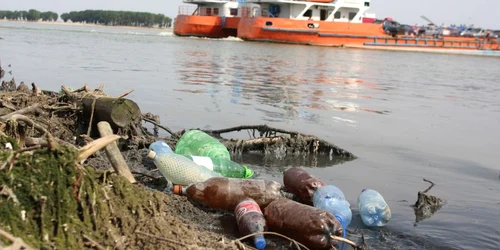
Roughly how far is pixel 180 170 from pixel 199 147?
3.90 feet

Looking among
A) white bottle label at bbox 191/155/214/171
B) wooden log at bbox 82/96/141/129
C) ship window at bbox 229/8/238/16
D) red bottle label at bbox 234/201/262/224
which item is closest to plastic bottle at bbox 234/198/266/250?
red bottle label at bbox 234/201/262/224

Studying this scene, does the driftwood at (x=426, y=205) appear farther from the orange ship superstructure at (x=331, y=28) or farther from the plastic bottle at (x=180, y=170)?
the orange ship superstructure at (x=331, y=28)

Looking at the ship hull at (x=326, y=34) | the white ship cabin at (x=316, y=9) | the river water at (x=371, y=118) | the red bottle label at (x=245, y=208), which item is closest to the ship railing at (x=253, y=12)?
the white ship cabin at (x=316, y=9)

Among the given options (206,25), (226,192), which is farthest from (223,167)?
(206,25)

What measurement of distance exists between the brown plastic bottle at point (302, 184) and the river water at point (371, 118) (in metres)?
0.44

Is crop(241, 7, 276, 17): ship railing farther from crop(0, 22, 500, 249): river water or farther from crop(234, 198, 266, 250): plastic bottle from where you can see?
crop(234, 198, 266, 250): plastic bottle

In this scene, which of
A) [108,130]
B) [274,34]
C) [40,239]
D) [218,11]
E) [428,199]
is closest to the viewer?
[40,239]

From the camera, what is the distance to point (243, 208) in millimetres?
4355

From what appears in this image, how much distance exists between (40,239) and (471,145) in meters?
7.85

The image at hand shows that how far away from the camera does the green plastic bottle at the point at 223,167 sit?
565 cm

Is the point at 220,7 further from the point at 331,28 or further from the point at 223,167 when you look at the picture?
the point at 223,167

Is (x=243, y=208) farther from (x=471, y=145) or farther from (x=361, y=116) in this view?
(x=361, y=116)

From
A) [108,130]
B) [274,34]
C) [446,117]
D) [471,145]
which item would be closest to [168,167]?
[108,130]

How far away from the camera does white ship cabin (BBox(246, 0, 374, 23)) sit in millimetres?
45906
